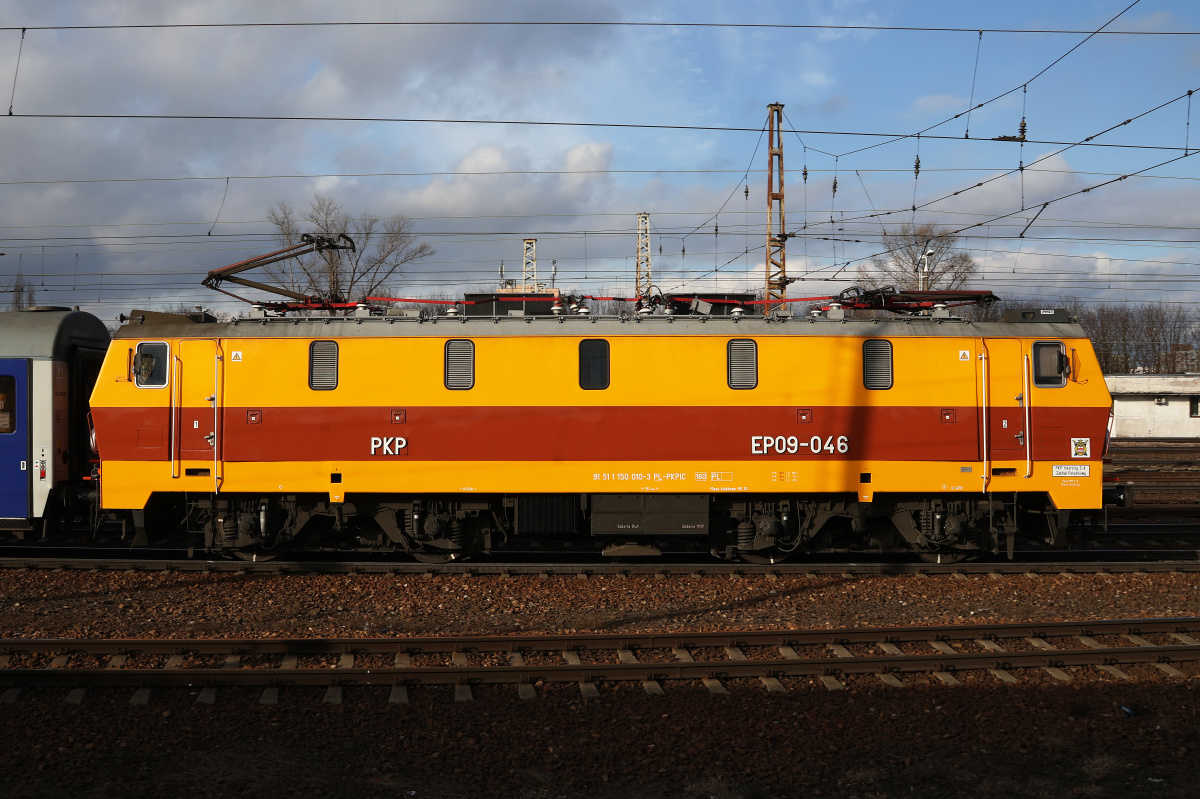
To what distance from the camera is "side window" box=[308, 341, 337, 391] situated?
1191cm

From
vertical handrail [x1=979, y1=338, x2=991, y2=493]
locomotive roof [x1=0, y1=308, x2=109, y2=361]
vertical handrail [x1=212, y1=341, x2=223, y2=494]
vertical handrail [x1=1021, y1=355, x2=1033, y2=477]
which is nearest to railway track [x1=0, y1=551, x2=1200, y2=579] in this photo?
vertical handrail [x1=212, y1=341, x2=223, y2=494]

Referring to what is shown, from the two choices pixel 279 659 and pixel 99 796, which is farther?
pixel 279 659

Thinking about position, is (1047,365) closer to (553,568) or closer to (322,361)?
(553,568)

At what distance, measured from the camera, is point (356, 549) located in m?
12.6

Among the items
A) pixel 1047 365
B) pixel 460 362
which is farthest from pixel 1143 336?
pixel 460 362

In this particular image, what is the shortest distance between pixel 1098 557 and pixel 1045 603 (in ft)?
10.9

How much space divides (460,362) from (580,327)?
1.81 metres

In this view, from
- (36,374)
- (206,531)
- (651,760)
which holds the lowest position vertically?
(651,760)

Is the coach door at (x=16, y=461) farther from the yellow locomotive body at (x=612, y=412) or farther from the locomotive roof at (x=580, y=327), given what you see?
the locomotive roof at (x=580, y=327)

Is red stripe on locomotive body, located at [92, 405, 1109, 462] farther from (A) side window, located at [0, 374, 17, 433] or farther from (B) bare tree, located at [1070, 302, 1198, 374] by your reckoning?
(B) bare tree, located at [1070, 302, 1198, 374]

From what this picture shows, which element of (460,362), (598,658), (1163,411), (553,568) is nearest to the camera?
(598,658)

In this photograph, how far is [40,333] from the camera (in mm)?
12766

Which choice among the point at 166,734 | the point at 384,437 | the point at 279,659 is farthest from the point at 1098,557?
the point at 166,734

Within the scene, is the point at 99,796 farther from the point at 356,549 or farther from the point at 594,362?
the point at 594,362
